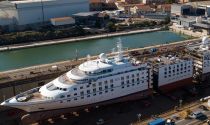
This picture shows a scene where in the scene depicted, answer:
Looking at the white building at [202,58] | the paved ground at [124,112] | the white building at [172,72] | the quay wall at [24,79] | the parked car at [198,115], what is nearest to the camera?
the parked car at [198,115]

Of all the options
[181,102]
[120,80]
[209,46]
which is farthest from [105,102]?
[209,46]

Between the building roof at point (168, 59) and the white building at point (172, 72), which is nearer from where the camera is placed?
the white building at point (172, 72)

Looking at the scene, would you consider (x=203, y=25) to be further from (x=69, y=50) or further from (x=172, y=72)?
(x=172, y=72)

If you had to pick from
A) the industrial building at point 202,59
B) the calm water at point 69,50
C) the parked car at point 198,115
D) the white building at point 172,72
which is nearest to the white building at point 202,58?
the industrial building at point 202,59

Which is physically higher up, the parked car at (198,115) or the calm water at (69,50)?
the calm water at (69,50)

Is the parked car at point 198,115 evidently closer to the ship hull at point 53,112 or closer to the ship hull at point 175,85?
the ship hull at point 53,112

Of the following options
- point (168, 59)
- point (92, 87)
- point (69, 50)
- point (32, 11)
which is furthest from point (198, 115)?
point (32, 11)
